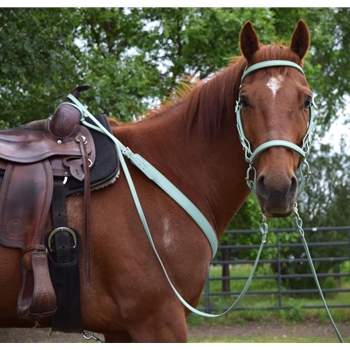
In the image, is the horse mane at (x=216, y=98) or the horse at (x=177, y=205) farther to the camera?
the horse mane at (x=216, y=98)

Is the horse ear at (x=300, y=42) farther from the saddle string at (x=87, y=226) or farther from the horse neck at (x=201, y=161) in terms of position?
the saddle string at (x=87, y=226)

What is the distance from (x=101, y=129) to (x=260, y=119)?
32.9 inches

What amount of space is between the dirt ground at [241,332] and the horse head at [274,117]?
657cm

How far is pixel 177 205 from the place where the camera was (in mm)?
2791

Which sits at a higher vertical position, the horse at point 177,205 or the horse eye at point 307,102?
the horse eye at point 307,102

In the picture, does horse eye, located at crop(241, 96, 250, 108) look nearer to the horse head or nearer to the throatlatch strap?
the horse head

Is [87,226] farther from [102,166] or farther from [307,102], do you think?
[307,102]

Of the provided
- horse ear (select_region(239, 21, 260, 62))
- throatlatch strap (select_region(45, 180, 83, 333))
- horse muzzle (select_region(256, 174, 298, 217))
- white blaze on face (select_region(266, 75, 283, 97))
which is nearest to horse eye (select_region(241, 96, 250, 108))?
white blaze on face (select_region(266, 75, 283, 97))

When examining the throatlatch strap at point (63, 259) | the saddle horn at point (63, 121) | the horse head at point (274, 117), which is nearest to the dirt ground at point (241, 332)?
the throatlatch strap at point (63, 259)

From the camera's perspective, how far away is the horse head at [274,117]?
2.51 metres

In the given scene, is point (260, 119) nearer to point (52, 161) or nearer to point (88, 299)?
point (52, 161)

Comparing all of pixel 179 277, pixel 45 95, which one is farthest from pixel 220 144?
pixel 45 95

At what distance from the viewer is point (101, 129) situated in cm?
287

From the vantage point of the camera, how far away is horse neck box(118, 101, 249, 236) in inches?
115
